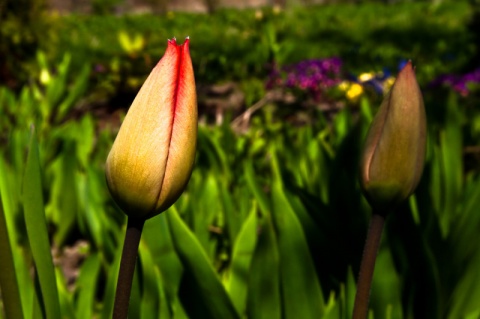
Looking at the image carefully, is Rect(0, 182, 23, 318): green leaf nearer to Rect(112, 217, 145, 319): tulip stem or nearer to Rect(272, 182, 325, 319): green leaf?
Rect(112, 217, 145, 319): tulip stem

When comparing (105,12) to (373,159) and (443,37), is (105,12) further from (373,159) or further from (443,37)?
(373,159)

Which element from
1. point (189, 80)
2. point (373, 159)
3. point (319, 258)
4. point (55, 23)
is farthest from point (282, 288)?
point (55, 23)

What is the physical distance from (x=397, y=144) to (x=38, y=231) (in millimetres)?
353

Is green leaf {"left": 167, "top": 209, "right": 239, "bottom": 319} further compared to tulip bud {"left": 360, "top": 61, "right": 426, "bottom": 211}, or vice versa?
green leaf {"left": 167, "top": 209, "right": 239, "bottom": 319}

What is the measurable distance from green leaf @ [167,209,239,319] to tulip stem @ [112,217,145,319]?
340 millimetres

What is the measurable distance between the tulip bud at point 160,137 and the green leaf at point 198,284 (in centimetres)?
39

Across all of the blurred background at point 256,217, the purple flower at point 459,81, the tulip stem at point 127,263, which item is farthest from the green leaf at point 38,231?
the purple flower at point 459,81

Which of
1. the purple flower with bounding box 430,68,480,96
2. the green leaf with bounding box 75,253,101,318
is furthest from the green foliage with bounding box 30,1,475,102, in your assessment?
the green leaf with bounding box 75,253,101,318

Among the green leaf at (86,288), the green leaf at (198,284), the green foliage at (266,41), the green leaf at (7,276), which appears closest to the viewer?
the green leaf at (7,276)

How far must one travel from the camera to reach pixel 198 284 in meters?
0.84

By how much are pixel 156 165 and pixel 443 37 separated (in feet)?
24.3

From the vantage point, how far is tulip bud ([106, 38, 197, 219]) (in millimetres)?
456

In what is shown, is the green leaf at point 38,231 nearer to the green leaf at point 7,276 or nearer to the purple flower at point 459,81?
the green leaf at point 7,276

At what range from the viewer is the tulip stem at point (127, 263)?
0.49 metres
